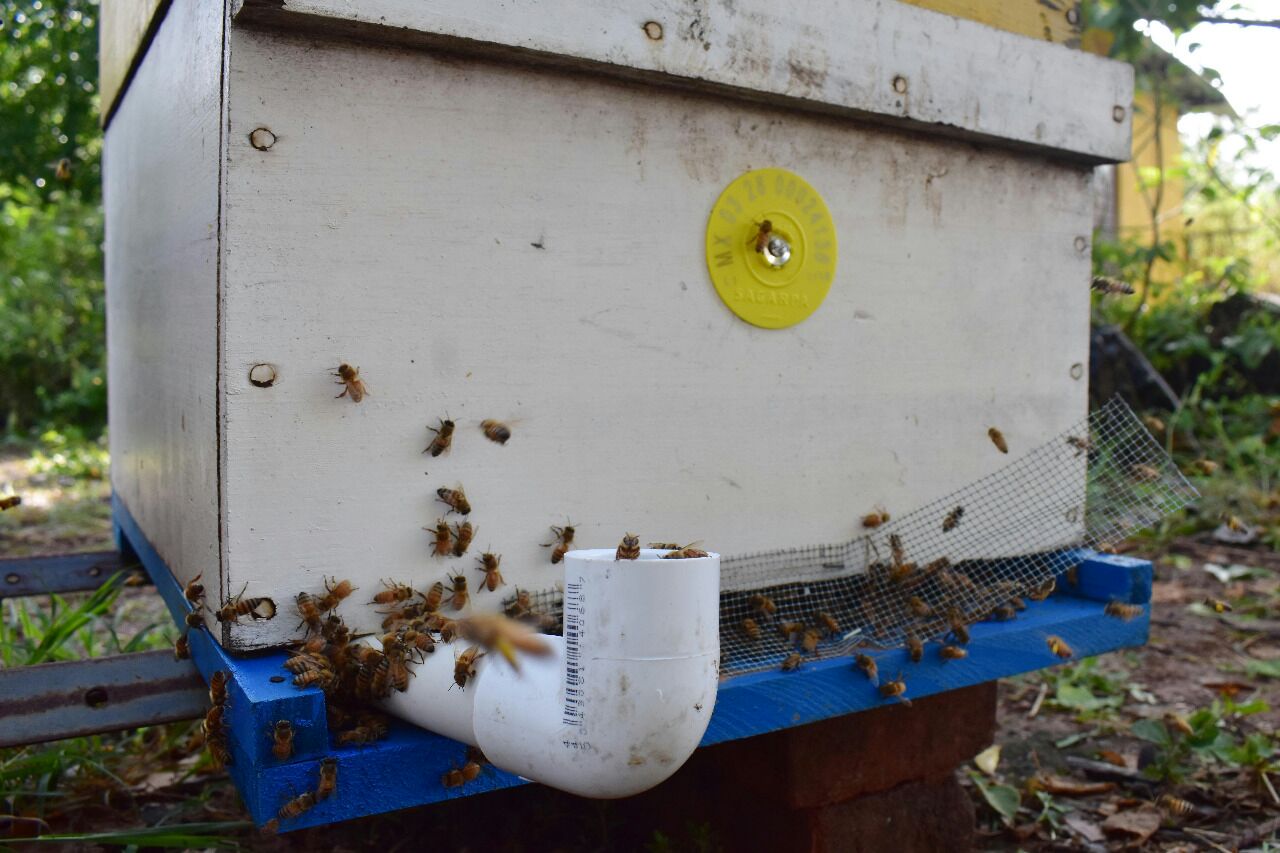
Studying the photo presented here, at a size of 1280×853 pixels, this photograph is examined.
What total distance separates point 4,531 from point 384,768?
5.08 meters

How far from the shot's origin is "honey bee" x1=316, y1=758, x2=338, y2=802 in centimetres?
131

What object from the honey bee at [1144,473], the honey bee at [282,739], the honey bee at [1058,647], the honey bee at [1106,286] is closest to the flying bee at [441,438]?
the honey bee at [282,739]

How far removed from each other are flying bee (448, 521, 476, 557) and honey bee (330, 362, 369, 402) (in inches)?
9.9

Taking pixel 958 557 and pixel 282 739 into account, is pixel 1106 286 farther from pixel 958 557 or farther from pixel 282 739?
pixel 282 739

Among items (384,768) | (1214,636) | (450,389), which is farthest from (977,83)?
(1214,636)

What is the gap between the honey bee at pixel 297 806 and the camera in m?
1.30

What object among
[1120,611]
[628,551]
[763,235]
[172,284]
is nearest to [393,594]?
[628,551]

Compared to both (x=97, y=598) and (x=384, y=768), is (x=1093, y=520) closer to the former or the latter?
(x=384, y=768)

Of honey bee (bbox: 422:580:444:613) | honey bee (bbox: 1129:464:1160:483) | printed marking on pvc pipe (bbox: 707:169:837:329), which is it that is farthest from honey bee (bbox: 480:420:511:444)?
honey bee (bbox: 1129:464:1160:483)

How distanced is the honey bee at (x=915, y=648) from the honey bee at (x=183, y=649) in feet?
3.95

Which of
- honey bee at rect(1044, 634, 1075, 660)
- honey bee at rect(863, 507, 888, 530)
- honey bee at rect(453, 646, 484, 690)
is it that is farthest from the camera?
honey bee at rect(863, 507, 888, 530)

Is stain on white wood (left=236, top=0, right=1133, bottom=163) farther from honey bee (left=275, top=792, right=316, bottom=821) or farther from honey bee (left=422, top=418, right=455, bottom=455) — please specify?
honey bee (left=275, top=792, right=316, bottom=821)

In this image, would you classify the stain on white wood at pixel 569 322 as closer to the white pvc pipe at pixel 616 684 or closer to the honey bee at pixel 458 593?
the honey bee at pixel 458 593

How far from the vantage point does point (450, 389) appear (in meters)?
1.60
